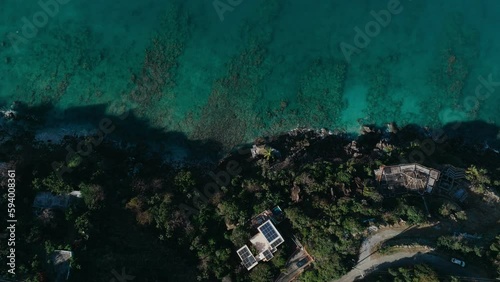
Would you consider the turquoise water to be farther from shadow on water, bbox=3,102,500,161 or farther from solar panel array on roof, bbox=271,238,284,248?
solar panel array on roof, bbox=271,238,284,248

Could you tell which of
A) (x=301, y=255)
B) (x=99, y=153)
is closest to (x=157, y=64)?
(x=99, y=153)

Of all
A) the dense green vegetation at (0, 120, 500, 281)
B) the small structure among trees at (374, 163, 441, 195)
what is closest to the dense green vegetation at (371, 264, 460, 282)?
the dense green vegetation at (0, 120, 500, 281)

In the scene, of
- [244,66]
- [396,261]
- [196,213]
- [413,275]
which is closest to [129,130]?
[196,213]

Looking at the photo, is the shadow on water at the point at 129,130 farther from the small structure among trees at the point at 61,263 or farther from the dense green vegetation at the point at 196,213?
the small structure among trees at the point at 61,263

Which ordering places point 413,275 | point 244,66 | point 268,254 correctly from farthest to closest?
point 244,66
point 268,254
point 413,275

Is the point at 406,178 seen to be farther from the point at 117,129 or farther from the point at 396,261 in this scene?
the point at 117,129

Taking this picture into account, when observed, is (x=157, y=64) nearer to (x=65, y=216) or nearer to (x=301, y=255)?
(x=65, y=216)

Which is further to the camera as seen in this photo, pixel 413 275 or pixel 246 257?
pixel 246 257

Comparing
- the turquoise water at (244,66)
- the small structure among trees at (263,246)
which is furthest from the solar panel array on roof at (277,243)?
the turquoise water at (244,66)
